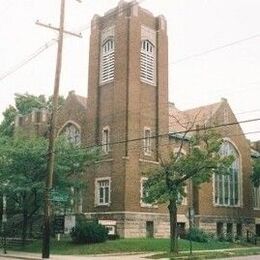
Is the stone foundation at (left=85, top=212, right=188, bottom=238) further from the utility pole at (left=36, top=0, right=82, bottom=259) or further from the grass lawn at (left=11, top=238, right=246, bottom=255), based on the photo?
the utility pole at (left=36, top=0, right=82, bottom=259)

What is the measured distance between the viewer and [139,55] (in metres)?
42.4

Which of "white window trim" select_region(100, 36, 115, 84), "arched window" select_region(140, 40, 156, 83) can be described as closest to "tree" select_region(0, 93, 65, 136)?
"white window trim" select_region(100, 36, 115, 84)

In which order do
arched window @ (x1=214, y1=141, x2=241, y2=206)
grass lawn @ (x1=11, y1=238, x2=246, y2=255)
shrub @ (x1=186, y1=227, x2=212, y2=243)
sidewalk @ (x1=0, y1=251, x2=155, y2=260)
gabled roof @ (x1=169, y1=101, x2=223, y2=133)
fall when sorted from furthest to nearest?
arched window @ (x1=214, y1=141, x2=241, y2=206) < gabled roof @ (x1=169, y1=101, x2=223, y2=133) < shrub @ (x1=186, y1=227, x2=212, y2=243) < grass lawn @ (x1=11, y1=238, x2=246, y2=255) < sidewalk @ (x1=0, y1=251, x2=155, y2=260)

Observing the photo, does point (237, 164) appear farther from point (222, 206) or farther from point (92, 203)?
point (92, 203)

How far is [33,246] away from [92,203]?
24.8 feet

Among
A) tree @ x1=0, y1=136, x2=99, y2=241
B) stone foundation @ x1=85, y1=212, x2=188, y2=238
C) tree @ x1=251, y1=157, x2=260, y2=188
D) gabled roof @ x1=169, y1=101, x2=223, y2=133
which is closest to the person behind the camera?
tree @ x1=0, y1=136, x2=99, y2=241

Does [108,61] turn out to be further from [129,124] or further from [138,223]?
[138,223]

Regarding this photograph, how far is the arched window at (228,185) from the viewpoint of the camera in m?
48.8

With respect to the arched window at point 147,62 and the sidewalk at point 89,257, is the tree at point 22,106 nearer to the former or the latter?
the arched window at point 147,62

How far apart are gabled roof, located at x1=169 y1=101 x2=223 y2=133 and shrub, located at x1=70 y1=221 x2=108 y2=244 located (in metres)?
14.3

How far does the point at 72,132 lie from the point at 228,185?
15.4 metres

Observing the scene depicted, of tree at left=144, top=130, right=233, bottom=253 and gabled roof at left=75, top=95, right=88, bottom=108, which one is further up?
gabled roof at left=75, top=95, right=88, bottom=108

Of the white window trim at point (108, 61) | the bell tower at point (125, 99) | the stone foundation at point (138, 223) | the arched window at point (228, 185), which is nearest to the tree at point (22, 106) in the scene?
the white window trim at point (108, 61)

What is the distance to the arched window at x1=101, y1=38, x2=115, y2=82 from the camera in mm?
43438
